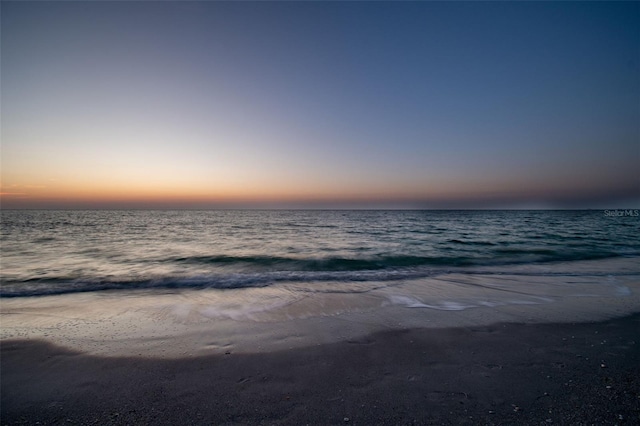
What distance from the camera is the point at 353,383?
3.95m

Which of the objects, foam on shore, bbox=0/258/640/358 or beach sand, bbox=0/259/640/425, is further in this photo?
foam on shore, bbox=0/258/640/358

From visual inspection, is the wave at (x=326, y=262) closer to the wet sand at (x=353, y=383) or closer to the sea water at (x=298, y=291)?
the sea water at (x=298, y=291)

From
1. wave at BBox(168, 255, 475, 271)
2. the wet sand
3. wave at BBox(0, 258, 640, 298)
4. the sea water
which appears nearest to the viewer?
the wet sand

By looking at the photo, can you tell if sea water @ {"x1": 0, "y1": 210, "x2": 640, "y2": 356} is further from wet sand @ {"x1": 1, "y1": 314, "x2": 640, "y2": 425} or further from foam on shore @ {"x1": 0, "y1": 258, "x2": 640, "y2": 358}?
wet sand @ {"x1": 1, "y1": 314, "x2": 640, "y2": 425}

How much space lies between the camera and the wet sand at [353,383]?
11.0 ft

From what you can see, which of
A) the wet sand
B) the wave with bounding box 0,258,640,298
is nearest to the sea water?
the wave with bounding box 0,258,640,298

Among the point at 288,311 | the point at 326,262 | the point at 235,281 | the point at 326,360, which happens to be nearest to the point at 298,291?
the point at 288,311

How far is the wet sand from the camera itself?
11.0 feet

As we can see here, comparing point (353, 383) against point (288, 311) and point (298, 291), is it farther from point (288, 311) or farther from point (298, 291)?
point (298, 291)

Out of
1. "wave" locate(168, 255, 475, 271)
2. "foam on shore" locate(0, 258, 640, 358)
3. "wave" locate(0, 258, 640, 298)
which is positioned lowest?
"wave" locate(168, 255, 475, 271)

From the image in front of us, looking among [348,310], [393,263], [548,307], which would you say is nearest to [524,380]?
[348,310]

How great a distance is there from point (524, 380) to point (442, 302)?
13.5 feet

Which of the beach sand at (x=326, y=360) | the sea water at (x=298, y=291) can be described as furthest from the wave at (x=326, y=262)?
the beach sand at (x=326, y=360)

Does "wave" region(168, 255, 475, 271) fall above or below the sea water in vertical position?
below
